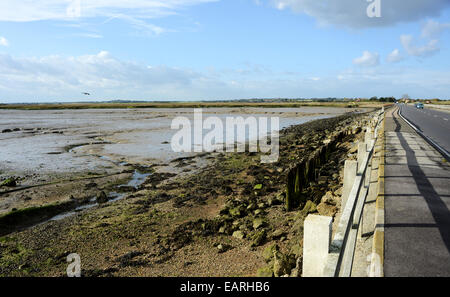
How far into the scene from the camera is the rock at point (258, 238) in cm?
799

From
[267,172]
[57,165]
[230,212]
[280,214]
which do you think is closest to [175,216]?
[230,212]

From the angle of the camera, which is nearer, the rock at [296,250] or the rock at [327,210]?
the rock at [296,250]

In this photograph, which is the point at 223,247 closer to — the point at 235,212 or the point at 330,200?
the point at 235,212

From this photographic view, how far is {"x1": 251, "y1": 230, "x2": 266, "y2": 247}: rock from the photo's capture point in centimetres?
799

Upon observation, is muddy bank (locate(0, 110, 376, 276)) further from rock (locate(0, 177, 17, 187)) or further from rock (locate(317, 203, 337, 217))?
rock (locate(0, 177, 17, 187))

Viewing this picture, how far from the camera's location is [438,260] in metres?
3.68

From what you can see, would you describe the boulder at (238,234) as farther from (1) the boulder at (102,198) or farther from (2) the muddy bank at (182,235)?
(1) the boulder at (102,198)

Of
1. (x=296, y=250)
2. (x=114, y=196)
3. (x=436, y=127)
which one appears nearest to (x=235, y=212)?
(x=296, y=250)

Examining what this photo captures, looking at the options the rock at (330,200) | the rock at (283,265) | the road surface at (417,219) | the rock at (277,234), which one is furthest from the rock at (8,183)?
the road surface at (417,219)

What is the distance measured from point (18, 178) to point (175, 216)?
1141cm

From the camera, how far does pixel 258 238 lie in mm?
8047

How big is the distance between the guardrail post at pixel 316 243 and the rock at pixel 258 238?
5463mm

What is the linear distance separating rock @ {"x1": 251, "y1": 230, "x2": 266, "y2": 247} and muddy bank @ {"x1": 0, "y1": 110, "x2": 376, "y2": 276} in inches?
1.1
